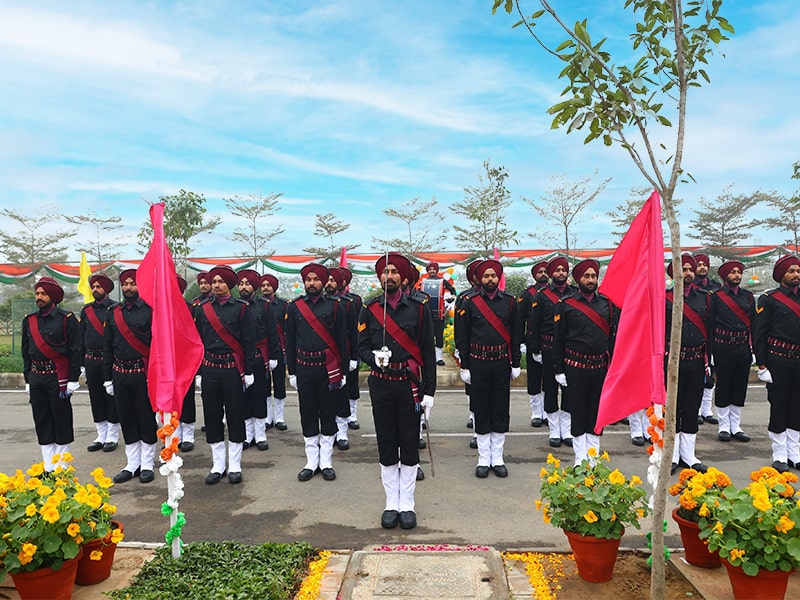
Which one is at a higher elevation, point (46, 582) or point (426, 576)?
point (46, 582)

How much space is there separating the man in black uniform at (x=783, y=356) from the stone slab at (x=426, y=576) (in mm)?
4312

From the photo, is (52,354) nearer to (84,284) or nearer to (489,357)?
(489,357)

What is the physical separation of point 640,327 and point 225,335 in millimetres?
4279

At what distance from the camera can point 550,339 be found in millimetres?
7754

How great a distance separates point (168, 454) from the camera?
4.13 m

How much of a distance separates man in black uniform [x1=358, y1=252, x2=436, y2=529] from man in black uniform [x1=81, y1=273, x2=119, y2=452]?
382cm

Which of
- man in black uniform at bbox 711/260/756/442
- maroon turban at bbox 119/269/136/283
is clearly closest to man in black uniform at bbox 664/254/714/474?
man in black uniform at bbox 711/260/756/442

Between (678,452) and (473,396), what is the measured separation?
2368mm

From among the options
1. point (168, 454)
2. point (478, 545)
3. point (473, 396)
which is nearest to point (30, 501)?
point (168, 454)

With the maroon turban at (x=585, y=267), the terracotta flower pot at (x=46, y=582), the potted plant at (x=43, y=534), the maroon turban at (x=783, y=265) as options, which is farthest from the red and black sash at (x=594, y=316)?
the terracotta flower pot at (x=46, y=582)

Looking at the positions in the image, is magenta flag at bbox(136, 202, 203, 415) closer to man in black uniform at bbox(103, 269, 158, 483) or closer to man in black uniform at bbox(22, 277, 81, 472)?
man in black uniform at bbox(103, 269, 158, 483)

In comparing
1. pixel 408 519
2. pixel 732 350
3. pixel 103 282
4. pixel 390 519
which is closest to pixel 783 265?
pixel 732 350

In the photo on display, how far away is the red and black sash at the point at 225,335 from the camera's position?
616 cm

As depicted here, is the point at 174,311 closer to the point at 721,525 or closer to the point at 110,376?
the point at 110,376
